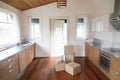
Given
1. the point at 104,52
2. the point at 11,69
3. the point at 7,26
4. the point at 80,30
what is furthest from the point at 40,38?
the point at 104,52

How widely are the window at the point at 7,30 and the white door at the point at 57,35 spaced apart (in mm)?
1865

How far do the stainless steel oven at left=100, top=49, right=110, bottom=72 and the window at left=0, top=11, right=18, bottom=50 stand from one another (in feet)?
10.3

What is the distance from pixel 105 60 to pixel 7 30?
346 cm

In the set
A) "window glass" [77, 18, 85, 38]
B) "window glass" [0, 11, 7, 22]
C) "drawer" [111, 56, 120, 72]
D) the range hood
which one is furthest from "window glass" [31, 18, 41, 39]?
"drawer" [111, 56, 120, 72]

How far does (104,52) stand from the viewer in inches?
113

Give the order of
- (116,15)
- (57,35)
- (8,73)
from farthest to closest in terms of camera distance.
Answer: (57,35) < (116,15) < (8,73)

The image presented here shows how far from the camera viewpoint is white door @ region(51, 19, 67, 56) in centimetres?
536

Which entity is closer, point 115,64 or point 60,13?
point 115,64

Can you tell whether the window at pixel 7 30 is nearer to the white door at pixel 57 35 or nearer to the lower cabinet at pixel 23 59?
the lower cabinet at pixel 23 59

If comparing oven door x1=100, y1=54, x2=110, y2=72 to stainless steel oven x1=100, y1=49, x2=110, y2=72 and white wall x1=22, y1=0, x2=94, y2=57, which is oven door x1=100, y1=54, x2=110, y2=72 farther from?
white wall x1=22, y1=0, x2=94, y2=57

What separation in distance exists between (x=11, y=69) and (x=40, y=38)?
9.21 ft

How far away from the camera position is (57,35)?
547cm

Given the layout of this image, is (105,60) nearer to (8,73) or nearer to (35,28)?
(8,73)

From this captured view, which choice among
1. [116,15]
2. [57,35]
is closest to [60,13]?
[57,35]
